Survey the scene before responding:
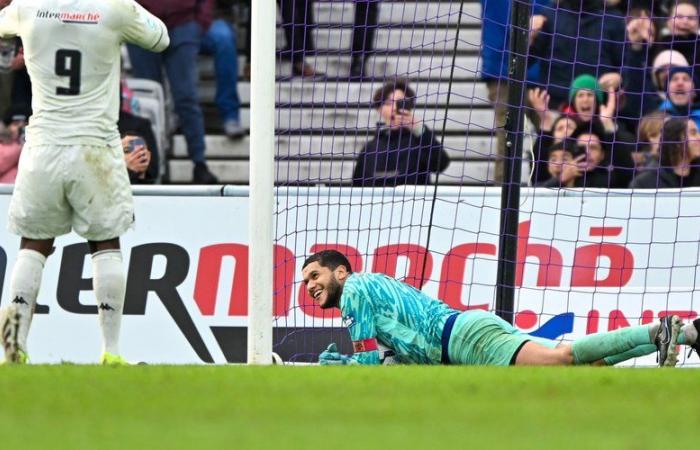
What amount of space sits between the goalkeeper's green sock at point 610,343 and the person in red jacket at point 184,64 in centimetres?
535

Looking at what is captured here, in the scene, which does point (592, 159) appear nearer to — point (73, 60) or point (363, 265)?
point (363, 265)

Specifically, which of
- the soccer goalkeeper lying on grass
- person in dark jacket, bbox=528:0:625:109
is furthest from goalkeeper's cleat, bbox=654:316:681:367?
person in dark jacket, bbox=528:0:625:109

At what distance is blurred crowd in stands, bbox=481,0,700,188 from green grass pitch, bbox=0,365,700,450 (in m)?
3.93

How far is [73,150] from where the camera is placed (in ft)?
28.2

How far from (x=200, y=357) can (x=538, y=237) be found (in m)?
2.42

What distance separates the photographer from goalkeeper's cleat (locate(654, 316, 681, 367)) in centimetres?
863

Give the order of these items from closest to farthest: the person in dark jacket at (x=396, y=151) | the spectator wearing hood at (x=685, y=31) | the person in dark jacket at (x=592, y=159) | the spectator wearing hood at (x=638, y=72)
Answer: the person in dark jacket at (x=396, y=151), the person in dark jacket at (x=592, y=159), the spectator wearing hood at (x=685, y=31), the spectator wearing hood at (x=638, y=72)

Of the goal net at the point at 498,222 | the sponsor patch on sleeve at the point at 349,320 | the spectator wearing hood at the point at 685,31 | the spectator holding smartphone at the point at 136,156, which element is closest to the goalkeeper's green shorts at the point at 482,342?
the sponsor patch on sleeve at the point at 349,320

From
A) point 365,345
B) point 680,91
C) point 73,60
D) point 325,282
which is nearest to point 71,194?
point 73,60

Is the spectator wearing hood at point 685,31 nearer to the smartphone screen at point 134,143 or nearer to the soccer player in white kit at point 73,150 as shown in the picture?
the smartphone screen at point 134,143

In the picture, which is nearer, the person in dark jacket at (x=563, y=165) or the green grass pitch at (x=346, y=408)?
the green grass pitch at (x=346, y=408)

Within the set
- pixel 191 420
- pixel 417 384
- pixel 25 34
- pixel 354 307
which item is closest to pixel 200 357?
pixel 354 307

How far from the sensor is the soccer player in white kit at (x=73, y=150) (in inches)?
339

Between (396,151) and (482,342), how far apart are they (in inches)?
101
